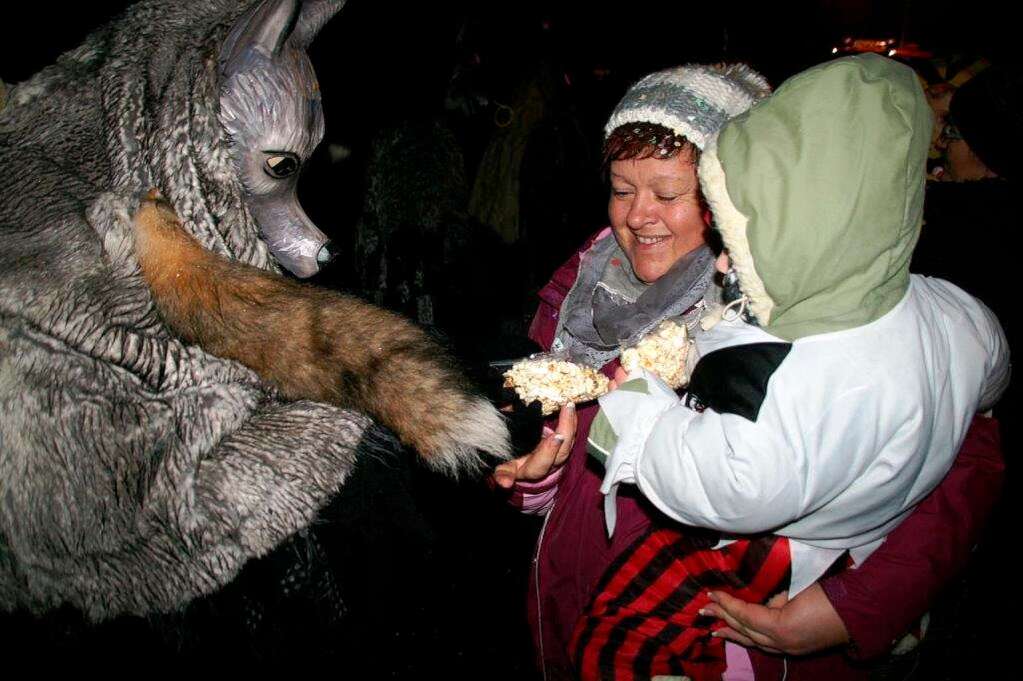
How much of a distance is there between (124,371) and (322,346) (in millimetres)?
425

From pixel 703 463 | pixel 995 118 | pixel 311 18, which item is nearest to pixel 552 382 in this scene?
pixel 703 463

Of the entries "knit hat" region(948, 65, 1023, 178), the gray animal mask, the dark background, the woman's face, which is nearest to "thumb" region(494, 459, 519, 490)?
the dark background

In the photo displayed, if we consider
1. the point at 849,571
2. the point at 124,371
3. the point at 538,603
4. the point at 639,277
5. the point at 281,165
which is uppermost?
the point at 281,165

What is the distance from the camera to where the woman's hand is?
4.79ft

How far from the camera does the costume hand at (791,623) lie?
4.32 ft

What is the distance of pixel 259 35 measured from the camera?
114cm

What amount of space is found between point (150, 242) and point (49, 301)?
21 centimetres

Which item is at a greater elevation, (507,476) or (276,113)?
(276,113)

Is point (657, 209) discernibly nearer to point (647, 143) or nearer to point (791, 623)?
point (647, 143)

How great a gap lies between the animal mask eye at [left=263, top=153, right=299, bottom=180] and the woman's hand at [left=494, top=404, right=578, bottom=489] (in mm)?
948

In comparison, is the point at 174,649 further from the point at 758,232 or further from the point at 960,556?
the point at 960,556

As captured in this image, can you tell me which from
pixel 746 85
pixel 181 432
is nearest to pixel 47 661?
pixel 181 432

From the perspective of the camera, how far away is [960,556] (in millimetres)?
1356

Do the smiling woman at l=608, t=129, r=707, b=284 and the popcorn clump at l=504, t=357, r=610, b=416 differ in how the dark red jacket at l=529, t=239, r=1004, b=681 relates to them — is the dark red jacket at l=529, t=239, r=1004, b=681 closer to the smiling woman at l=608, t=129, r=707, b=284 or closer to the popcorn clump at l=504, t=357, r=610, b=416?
the popcorn clump at l=504, t=357, r=610, b=416
